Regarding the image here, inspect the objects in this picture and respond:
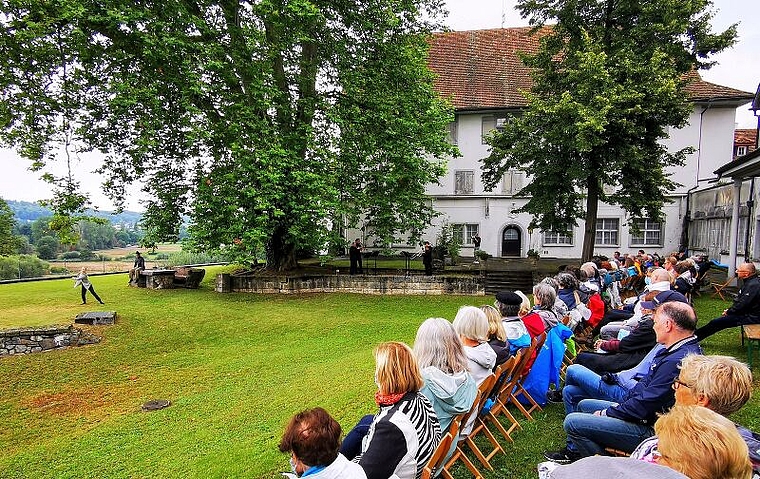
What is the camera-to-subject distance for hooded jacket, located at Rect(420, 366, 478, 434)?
3.23m

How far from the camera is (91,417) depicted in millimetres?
6277

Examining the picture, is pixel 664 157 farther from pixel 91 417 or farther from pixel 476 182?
pixel 91 417

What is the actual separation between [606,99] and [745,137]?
74.4 feet

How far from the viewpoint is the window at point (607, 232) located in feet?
83.1

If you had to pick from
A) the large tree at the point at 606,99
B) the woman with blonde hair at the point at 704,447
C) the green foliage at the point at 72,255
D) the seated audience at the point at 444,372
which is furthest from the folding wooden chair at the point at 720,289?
the green foliage at the point at 72,255

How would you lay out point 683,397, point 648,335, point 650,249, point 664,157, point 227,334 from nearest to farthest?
point 683,397 → point 648,335 → point 227,334 → point 664,157 → point 650,249

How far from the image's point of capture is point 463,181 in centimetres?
2705

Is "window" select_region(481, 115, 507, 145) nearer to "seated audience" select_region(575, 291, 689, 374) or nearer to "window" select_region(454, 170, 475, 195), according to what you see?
"window" select_region(454, 170, 475, 195)

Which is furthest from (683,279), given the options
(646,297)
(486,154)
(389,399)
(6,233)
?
(6,233)

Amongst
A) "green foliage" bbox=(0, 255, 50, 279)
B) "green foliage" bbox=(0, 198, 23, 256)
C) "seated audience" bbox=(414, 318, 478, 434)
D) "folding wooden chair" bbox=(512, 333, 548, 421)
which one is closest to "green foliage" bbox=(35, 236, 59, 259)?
"green foliage" bbox=(0, 255, 50, 279)

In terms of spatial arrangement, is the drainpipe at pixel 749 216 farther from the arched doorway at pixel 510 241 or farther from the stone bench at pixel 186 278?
the stone bench at pixel 186 278

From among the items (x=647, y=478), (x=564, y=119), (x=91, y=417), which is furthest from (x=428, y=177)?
(x=647, y=478)

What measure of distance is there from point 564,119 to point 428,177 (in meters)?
5.28

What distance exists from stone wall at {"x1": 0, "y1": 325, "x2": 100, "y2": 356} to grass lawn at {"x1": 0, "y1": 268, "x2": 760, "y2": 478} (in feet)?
1.23
